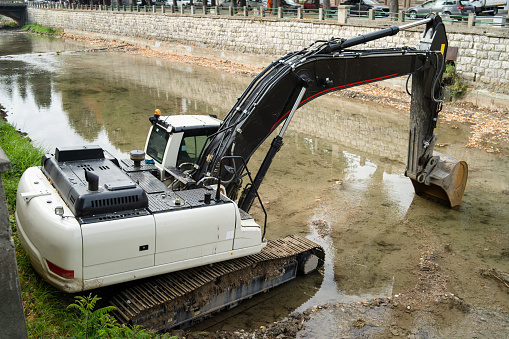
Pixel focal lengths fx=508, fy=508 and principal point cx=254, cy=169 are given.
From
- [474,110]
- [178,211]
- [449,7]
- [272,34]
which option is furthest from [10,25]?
[178,211]

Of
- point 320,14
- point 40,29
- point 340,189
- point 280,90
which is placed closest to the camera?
point 280,90

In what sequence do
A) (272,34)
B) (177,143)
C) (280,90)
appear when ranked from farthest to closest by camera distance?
1. (272,34)
2. (177,143)
3. (280,90)

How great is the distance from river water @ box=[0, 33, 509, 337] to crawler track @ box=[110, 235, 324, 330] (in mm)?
269

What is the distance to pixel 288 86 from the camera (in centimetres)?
745

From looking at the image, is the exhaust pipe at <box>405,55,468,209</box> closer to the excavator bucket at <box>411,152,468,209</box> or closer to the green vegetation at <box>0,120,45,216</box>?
the excavator bucket at <box>411,152,468,209</box>

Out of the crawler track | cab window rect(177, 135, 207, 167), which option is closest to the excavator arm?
cab window rect(177, 135, 207, 167)

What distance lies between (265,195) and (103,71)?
20.4 meters

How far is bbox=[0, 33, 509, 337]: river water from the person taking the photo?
7469mm

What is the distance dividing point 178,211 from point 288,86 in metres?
2.71

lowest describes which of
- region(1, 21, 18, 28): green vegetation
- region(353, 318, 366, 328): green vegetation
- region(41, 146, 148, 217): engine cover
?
region(353, 318, 366, 328): green vegetation

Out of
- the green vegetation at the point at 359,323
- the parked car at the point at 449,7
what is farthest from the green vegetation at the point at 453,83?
the green vegetation at the point at 359,323

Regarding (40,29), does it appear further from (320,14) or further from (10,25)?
(320,14)

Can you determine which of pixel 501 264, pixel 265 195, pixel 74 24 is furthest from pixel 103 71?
pixel 74 24

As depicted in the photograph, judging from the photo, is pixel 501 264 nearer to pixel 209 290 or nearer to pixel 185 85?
pixel 209 290
